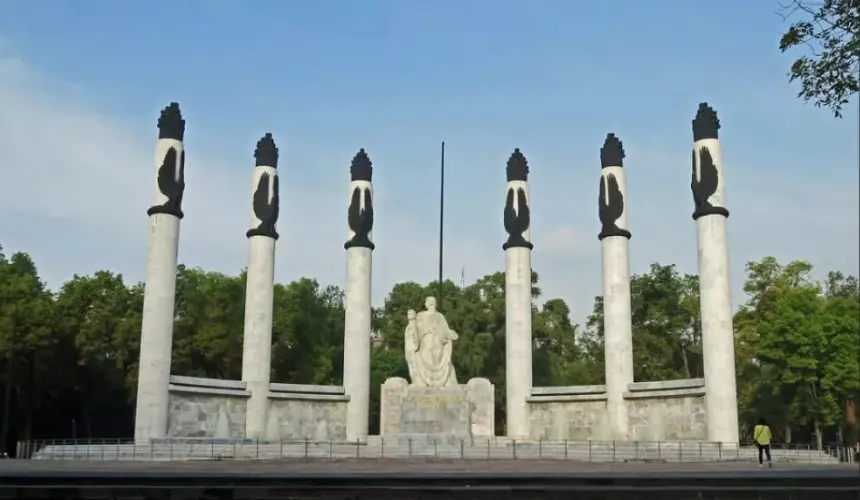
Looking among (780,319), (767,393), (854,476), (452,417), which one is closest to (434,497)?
(854,476)

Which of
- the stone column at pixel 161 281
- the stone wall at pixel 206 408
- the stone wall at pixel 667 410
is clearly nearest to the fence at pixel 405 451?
the stone column at pixel 161 281

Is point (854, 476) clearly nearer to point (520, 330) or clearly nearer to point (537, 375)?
point (520, 330)

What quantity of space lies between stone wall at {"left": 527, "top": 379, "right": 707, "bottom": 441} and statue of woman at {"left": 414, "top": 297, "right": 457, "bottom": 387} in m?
5.62

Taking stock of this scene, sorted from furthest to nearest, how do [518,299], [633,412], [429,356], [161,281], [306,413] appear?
[518,299], [306,413], [633,412], [429,356], [161,281]

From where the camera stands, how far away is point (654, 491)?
892 centimetres

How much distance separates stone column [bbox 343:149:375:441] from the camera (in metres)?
34.6

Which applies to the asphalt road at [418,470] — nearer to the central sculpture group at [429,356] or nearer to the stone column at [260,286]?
the central sculpture group at [429,356]

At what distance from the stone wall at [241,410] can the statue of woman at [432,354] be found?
5633 mm

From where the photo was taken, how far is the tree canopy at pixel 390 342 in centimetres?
3781

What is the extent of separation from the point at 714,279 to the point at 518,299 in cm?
822

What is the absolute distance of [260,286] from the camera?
110 ft

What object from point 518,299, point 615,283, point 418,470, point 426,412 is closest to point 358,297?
point 518,299

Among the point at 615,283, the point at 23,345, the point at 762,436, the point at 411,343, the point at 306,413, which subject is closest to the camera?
the point at 762,436

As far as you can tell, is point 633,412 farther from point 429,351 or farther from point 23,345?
point 23,345
